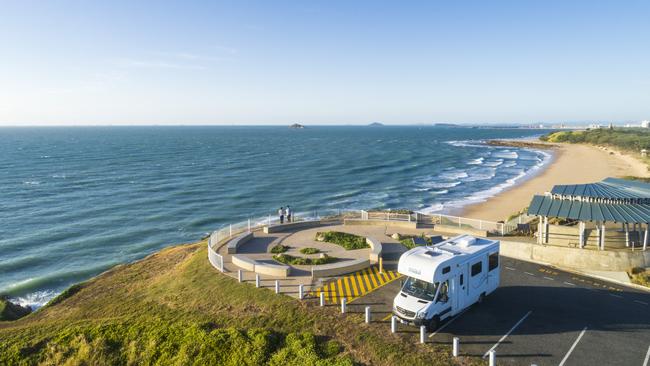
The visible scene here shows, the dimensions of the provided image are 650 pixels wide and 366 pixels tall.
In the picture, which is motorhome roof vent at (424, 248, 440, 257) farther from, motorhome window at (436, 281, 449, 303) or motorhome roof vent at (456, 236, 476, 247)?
motorhome roof vent at (456, 236, 476, 247)

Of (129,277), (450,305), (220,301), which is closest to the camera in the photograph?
(450,305)

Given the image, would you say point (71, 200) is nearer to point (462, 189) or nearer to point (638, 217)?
point (462, 189)

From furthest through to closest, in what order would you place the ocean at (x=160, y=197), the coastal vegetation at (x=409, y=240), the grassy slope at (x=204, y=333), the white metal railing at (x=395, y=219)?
1. the ocean at (x=160, y=197)
2. the white metal railing at (x=395, y=219)
3. the coastal vegetation at (x=409, y=240)
4. the grassy slope at (x=204, y=333)

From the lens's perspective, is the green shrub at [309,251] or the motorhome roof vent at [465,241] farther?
the green shrub at [309,251]

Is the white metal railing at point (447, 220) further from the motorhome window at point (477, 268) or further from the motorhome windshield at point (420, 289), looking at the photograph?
the motorhome windshield at point (420, 289)

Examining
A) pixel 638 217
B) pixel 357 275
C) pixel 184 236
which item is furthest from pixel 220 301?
pixel 184 236

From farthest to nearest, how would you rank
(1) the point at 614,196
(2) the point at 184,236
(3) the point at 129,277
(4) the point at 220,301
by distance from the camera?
(2) the point at 184,236 < (3) the point at 129,277 < (1) the point at 614,196 < (4) the point at 220,301

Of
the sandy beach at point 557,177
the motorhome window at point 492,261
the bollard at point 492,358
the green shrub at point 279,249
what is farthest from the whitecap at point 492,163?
the bollard at point 492,358

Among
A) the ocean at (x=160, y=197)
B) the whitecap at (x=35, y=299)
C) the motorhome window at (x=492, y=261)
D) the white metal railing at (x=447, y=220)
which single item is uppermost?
the motorhome window at (x=492, y=261)
